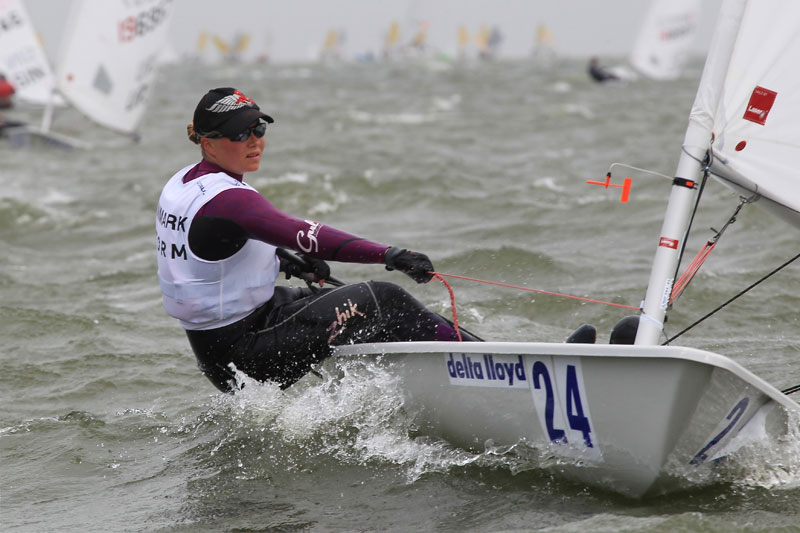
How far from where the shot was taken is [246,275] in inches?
120

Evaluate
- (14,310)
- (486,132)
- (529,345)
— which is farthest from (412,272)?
(486,132)

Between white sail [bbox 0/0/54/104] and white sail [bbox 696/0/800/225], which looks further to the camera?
white sail [bbox 0/0/54/104]

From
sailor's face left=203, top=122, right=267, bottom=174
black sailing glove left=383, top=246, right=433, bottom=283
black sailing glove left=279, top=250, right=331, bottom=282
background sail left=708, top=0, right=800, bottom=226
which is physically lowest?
black sailing glove left=279, top=250, right=331, bottom=282

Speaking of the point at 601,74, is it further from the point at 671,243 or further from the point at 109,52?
the point at 671,243

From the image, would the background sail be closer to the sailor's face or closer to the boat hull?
the boat hull

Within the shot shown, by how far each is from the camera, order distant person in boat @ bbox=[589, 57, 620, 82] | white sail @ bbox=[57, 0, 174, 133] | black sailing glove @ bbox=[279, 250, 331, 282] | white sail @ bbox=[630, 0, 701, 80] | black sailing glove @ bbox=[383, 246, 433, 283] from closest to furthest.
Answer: black sailing glove @ bbox=[383, 246, 433, 283] → black sailing glove @ bbox=[279, 250, 331, 282] → white sail @ bbox=[57, 0, 174, 133] → white sail @ bbox=[630, 0, 701, 80] → distant person in boat @ bbox=[589, 57, 620, 82]

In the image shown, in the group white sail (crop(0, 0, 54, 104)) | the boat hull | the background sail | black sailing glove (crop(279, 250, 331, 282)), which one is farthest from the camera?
white sail (crop(0, 0, 54, 104))

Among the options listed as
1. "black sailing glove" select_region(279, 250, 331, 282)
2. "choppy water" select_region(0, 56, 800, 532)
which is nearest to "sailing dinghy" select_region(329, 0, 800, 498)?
"choppy water" select_region(0, 56, 800, 532)

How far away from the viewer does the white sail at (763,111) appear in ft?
8.71

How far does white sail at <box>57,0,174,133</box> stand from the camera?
35.6 feet

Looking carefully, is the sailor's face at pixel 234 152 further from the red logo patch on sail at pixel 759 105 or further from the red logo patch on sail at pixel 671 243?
the red logo patch on sail at pixel 759 105

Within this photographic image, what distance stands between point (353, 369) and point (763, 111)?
54.4 inches

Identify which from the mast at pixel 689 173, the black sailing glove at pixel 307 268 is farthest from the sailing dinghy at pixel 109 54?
the mast at pixel 689 173

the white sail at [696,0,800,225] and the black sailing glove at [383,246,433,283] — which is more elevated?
the white sail at [696,0,800,225]
